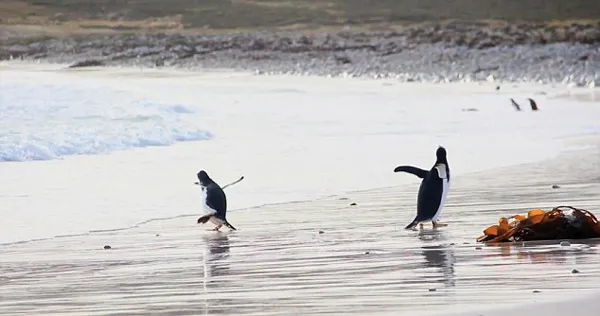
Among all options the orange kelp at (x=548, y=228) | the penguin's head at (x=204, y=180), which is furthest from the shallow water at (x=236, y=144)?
the orange kelp at (x=548, y=228)

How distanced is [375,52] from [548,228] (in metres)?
40.8

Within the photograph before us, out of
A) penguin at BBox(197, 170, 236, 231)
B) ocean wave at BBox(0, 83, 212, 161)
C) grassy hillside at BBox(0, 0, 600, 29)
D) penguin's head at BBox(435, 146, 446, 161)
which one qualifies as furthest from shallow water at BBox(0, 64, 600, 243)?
grassy hillside at BBox(0, 0, 600, 29)

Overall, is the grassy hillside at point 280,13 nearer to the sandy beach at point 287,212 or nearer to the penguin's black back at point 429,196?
the sandy beach at point 287,212

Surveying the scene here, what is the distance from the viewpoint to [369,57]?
45219 mm

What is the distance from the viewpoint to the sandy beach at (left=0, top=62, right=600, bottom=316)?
5.29 meters

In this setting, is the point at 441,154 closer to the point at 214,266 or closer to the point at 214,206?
the point at 214,206

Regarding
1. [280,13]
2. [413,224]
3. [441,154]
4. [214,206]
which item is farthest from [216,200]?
[280,13]

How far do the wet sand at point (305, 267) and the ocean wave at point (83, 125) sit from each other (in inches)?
193

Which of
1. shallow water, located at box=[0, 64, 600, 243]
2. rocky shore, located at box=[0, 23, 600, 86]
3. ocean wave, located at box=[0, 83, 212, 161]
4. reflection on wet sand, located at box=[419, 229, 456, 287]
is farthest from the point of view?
rocky shore, located at box=[0, 23, 600, 86]

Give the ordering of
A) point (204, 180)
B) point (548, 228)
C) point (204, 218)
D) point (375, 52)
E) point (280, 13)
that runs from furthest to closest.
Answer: point (280, 13) < point (375, 52) < point (204, 180) < point (204, 218) < point (548, 228)

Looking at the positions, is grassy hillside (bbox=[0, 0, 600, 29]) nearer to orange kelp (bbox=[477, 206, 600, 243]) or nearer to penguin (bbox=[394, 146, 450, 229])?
penguin (bbox=[394, 146, 450, 229])

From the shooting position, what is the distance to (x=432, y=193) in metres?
7.72

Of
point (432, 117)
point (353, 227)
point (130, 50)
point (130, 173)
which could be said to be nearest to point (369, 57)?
point (130, 50)

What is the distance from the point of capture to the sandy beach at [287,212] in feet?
17.4
